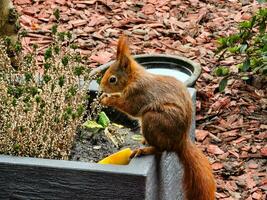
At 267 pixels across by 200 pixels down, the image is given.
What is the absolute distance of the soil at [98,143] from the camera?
3551 millimetres

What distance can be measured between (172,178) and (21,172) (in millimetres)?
809

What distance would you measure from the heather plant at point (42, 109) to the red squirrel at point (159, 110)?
0.60 feet

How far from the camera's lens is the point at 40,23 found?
19.9 ft

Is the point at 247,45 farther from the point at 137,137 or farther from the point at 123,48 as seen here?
the point at 123,48

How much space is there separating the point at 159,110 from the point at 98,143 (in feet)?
1.53

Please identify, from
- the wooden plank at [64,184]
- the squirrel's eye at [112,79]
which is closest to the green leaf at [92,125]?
the squirrel's eye at [112,79]

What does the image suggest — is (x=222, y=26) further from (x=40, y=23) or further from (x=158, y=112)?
(x=158, y=112)

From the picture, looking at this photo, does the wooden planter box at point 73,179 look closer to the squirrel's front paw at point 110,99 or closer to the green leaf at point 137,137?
the squirrel's front paw at point 110,99

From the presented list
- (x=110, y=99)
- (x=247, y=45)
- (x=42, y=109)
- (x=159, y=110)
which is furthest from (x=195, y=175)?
(x=247, y=45)

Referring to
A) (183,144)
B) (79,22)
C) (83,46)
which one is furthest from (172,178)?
(79,22)

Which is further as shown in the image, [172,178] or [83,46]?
[83,46]

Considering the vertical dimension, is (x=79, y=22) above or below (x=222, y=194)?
above

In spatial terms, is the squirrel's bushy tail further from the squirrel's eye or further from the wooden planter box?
the squirrel's eye

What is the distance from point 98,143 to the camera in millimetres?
3668
